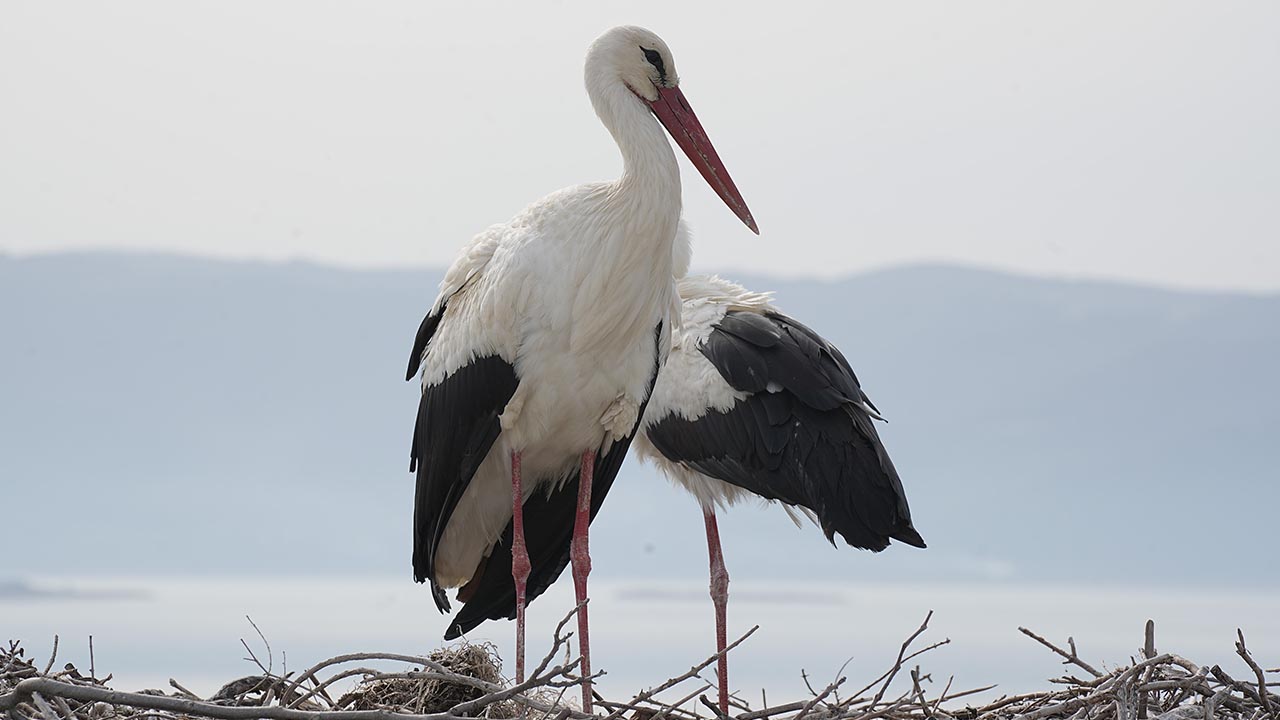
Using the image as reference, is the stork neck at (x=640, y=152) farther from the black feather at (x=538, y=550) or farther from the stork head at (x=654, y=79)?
the black feather at (x=538, y=550)

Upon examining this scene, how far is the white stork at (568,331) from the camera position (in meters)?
4.43

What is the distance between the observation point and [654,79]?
15.3ft

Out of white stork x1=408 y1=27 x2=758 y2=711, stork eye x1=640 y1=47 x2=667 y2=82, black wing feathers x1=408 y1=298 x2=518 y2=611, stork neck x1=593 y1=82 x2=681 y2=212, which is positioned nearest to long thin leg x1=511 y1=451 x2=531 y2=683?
white stork x1=408 y1=27 x2=758 y2=711

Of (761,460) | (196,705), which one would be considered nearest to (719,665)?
(761,460)

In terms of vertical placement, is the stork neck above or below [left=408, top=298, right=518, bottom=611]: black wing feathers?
above

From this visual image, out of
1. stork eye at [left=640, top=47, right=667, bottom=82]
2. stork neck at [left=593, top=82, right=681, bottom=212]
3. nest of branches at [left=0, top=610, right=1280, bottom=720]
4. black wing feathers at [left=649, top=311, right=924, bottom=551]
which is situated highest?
stork eye at [left=640, top=47, right=667, bottom=82]

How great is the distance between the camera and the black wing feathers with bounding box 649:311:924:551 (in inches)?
216

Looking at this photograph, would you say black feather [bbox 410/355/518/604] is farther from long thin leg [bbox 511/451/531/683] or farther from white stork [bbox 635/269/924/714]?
white stork [bbox 635/269/924/714]

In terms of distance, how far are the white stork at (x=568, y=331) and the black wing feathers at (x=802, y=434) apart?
830 mm

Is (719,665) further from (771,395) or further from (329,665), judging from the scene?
(329,665)

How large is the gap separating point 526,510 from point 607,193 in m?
1.20

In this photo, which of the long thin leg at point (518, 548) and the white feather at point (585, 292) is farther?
the long thin leg at point (518, 548)

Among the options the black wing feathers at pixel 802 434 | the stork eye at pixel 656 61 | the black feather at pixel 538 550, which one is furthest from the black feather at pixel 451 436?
the black wing feathers at pixel 802 434

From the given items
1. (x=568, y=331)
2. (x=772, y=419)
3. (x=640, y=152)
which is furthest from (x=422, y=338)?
(x=772, y=419)
